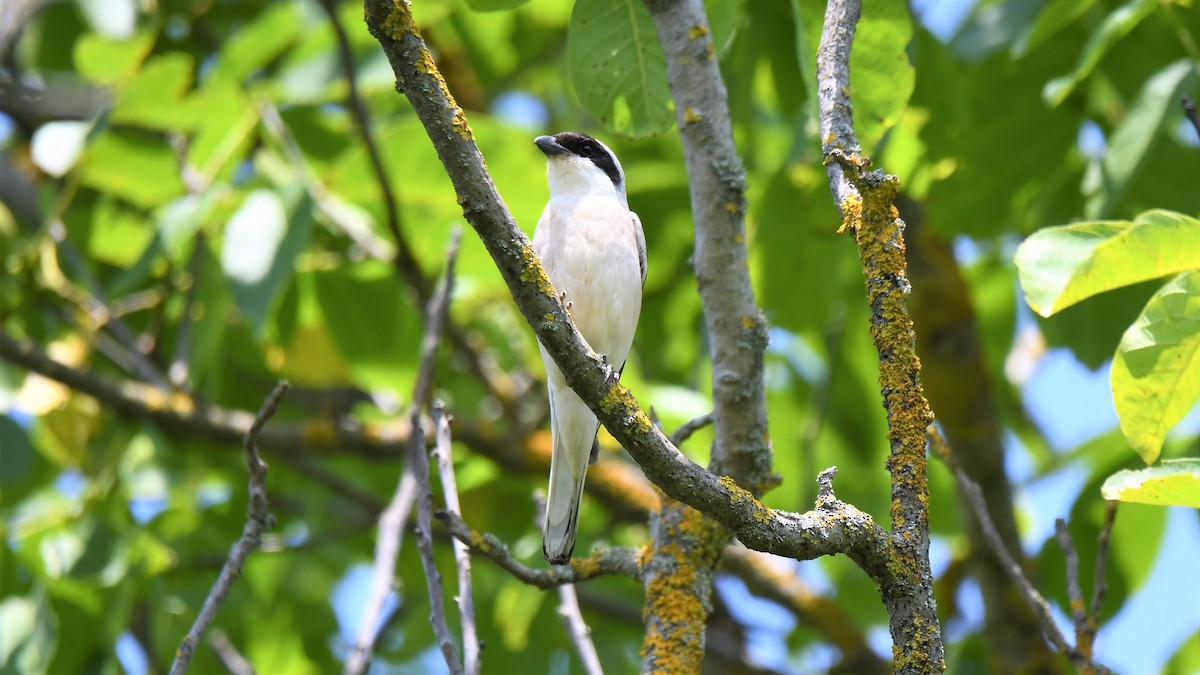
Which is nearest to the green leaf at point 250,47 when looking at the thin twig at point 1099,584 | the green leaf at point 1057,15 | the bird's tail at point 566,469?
the bird's tail at point 566,469

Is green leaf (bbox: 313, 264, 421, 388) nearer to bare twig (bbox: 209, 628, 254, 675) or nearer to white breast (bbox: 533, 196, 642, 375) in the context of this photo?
white breast (bbox: 533, 196, 642, 375)

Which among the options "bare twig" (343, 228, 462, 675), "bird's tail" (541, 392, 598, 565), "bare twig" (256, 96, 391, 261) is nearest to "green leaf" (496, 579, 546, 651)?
"bird's tail" (541, 392, 598, 565)

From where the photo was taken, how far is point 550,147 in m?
4.66

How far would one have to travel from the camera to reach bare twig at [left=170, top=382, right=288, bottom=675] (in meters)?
2.60

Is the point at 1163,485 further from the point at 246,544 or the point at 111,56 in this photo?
the point at 111,56

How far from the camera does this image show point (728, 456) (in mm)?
3041

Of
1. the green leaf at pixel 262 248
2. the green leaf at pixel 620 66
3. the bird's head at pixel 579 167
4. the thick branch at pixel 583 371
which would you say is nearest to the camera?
the thick branch at pixel 583 371

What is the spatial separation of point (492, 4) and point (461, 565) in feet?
4.65

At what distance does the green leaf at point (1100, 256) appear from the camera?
7.30 feet

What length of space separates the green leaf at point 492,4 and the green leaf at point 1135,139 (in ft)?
5.45

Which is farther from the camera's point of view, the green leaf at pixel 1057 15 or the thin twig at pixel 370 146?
the thin twig at pixel 370 146

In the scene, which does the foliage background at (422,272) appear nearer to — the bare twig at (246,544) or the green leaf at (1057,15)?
the green leaf at (1057,15)

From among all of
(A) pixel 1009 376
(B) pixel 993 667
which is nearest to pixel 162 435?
(B) pixel 993 667

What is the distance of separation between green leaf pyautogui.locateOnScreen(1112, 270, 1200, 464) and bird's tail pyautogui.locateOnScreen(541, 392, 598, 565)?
66.6 inches
